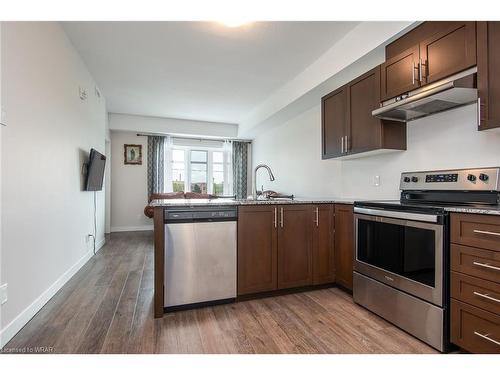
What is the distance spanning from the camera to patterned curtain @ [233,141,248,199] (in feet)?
23.6

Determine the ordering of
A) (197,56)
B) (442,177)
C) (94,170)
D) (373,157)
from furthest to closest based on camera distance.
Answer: (94,170) → (197,56) → (373,157) → (442,177)

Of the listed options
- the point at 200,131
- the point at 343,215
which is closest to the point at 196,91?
the point at 200,131

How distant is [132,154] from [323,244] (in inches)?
211

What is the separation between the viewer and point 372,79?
7.99 ft

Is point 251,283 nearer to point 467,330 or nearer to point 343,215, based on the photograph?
point 343,215

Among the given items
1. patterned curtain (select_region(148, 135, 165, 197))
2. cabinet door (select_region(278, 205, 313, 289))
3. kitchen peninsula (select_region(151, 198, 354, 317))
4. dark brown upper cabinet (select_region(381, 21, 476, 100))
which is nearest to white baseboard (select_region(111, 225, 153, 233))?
patterned curtain (select_region(148, 135, 165, 197))

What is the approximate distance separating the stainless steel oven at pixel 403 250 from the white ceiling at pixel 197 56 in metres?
1.94

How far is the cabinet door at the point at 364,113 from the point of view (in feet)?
7.91

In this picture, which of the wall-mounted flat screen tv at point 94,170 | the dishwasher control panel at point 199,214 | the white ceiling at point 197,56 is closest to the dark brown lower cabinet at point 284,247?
the dishwasher control panel at point 199,214

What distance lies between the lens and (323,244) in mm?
2752

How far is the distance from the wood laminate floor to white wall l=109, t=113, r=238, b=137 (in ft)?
13.4

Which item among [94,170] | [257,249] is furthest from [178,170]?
[257,249]

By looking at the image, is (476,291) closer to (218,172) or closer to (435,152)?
(435,152)

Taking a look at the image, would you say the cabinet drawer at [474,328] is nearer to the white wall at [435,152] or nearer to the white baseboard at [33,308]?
the white wall at [435,152]
